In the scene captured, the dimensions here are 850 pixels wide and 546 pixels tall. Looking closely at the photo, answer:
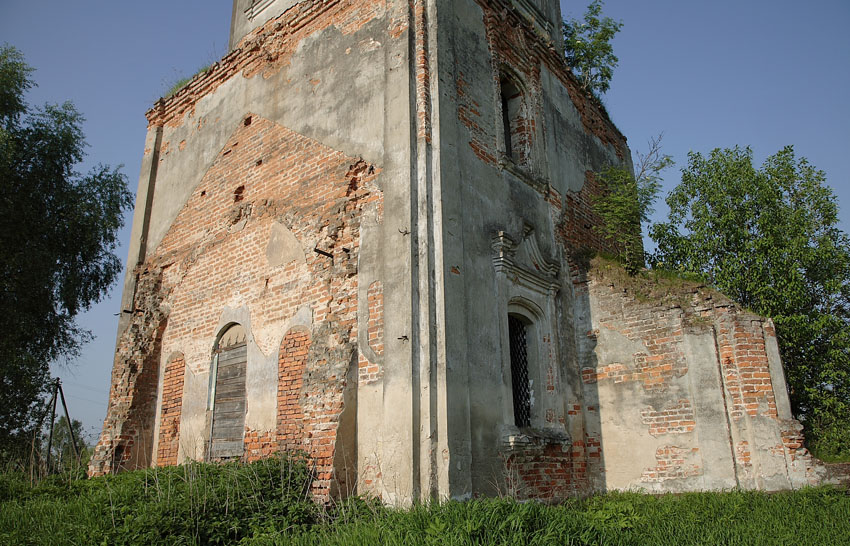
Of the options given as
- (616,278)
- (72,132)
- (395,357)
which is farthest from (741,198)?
(72,132)

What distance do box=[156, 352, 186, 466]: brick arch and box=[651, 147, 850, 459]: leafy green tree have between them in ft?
30.1

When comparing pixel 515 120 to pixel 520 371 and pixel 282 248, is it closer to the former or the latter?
pixel 520 371

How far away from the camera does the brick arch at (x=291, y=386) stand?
7.55 m

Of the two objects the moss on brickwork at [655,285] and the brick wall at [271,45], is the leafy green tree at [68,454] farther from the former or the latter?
the moss on brickwork at [655,285]

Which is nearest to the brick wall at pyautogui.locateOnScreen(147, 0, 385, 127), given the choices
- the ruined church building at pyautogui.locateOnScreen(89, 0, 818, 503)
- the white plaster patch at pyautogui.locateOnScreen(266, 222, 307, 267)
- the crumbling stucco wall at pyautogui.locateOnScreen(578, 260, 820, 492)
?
the ruined church building at pyautogui.locateOnScreen(89, 0, 818, 503)

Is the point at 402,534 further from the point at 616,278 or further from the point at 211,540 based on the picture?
the point at 616,278

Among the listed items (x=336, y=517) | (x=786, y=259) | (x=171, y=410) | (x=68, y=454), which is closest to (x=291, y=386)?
(x=336, y=517)

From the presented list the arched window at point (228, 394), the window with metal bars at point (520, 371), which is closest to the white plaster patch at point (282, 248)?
the arched window at point (228, 394)

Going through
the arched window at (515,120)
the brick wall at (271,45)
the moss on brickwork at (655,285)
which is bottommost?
the moss on brickwork at (655,285)

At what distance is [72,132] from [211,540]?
14.1 meters

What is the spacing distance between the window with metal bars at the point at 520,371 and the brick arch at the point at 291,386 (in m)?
2.96

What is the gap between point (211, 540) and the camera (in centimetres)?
559

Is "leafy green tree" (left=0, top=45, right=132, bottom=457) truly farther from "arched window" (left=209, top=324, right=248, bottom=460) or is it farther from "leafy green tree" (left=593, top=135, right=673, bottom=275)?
"leafy green tree" (left=593, top=135, right=673, bottom=275)

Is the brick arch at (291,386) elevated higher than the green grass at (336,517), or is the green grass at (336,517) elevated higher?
the brick arch at (291,386)
